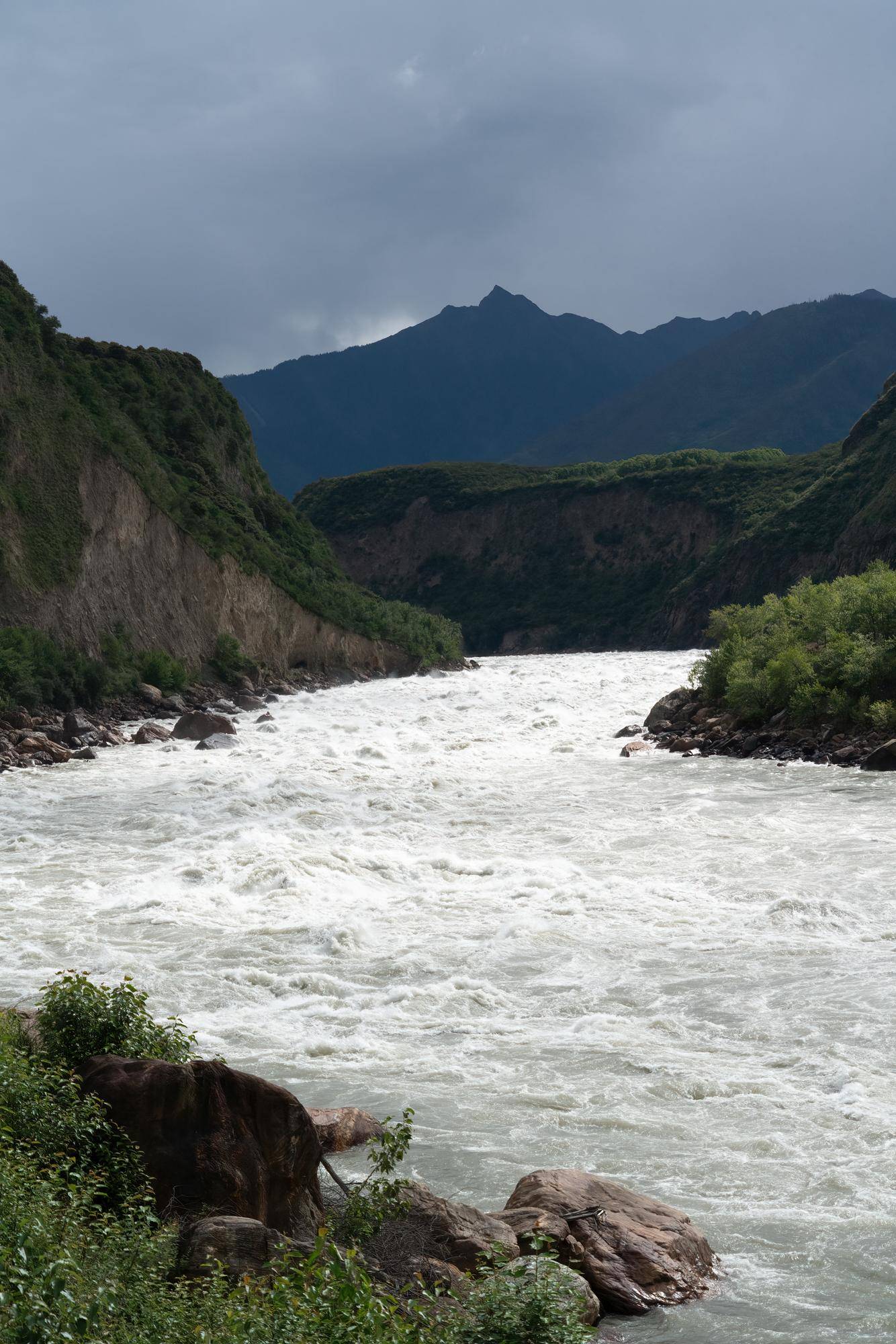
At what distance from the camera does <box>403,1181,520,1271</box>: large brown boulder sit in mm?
5355

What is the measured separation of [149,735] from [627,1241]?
2425 cm

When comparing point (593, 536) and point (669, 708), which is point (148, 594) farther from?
point (593, 536)

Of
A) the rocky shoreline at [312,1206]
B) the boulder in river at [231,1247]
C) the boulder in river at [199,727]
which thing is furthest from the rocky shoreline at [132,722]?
the boulder in river at [231,1247]

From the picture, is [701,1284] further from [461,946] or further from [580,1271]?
[461,946]

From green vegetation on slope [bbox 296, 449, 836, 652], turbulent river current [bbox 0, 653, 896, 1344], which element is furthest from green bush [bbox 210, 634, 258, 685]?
green vegetation on slope [bbox 296, 449, 836, 652]

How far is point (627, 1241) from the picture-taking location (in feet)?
18.9

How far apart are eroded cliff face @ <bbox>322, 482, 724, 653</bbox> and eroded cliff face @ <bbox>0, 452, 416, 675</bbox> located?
46.1 metres

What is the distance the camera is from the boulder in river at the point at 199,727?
29.3 meters

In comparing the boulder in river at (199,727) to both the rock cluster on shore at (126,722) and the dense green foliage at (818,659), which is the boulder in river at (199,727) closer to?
the rock cluster on shore at (126,722)

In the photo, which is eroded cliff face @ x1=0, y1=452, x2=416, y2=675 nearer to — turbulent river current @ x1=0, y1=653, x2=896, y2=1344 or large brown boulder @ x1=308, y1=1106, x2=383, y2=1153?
turbulent river current @ x1=0, y1=653, x2=896, y2=1344

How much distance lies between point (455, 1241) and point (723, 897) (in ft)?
29.4

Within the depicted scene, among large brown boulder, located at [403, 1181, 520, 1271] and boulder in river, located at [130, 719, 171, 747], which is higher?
boulder in river, located at [130, 719, 171, 747]

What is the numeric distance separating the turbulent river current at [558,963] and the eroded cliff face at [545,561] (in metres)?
68.8

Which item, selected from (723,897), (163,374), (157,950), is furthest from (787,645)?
(163,374)
